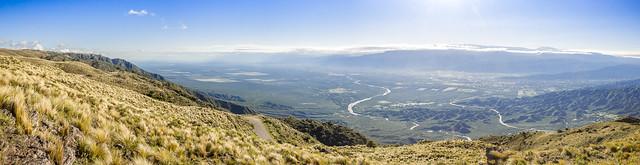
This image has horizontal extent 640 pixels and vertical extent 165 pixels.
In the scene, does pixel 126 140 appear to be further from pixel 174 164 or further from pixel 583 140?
pixel 583 140

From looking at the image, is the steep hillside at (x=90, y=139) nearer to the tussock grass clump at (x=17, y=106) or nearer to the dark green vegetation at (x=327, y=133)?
the tussock grass clump at (x=17, y=106)

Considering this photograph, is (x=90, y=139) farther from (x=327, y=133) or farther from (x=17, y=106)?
(x=327, y=133)

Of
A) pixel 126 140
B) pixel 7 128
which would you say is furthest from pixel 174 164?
pixel 7 128

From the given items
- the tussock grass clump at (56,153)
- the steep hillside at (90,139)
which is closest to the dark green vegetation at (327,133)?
the steep hillside at (90,139)

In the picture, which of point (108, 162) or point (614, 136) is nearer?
point (108, 162)

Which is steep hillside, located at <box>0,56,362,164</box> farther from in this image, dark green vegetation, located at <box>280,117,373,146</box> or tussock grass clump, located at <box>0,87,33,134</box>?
dark green vegetation, located at <box>280,117,373,146</box>

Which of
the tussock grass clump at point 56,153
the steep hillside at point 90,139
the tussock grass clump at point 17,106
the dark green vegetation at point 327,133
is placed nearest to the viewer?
the tussock grass clump at point 56,153

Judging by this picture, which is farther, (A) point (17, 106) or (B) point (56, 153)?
(A) point (17, 106)

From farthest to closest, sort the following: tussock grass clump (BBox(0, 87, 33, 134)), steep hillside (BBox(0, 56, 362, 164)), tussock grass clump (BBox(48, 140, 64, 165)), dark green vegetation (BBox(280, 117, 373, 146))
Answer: dark green vegetation (BBox(280, 117, 373, 146)) < tussock grass clump (BBox(0, 87, 33, 134)) < steep hillside (BBox(0, 56, 362, 164)) < tussock grass clump (BBox(48, 140, 64, 165))

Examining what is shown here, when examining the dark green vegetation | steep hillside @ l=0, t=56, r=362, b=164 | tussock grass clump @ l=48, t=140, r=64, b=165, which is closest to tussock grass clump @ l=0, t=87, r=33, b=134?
steep hillside @ l=0, t=56, r=362, b=164

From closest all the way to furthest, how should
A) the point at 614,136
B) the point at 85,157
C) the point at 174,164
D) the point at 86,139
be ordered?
the point at 85,157 → the point at 86,139 → the point at 174,164 → the point at 614,136

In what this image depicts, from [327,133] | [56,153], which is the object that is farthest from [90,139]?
[327,133]
